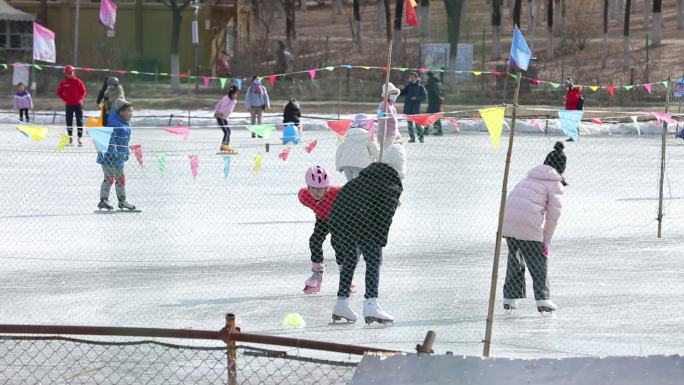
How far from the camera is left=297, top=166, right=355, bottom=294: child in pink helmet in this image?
961 cm

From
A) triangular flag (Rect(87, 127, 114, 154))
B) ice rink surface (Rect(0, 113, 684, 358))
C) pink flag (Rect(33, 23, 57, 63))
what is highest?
pink flag (Rect(33, 23, 57, 63))

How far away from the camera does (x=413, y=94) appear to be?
2700 centimetres

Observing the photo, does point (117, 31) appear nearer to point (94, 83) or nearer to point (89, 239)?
point (94, 83)

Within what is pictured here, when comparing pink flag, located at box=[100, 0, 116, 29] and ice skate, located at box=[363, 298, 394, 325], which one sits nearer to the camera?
ice skate, located at box=[363, 298, 394, 325]

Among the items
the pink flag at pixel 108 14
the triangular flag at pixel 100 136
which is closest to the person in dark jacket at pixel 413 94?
the pink flag at pixel 108 14

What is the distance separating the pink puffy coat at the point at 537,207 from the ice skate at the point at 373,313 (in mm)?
1360

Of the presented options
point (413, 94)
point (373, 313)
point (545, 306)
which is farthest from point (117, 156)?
point (413, 94)

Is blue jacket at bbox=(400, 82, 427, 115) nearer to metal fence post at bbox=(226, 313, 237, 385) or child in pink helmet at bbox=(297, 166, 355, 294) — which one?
child in pink helmet at bbox=(297, 166, 355, 294)

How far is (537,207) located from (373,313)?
1.59m

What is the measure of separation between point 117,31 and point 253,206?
3965 centimetres

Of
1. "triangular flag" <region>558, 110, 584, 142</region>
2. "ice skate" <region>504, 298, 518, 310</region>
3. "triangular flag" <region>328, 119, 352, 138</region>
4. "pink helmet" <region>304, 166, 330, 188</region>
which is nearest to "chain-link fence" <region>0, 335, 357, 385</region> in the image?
"pink helmet" <region>304, 166, 330, 188</region>

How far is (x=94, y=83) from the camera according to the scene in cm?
4472

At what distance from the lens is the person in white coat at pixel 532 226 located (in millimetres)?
9531

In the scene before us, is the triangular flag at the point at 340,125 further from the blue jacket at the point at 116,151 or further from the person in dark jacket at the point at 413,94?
the person in dark jacket at the point at 413,94
